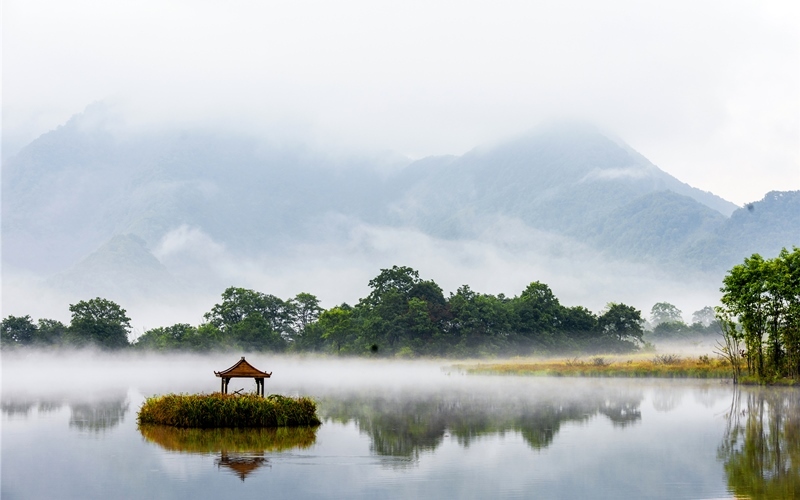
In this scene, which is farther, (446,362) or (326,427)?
(446,362)

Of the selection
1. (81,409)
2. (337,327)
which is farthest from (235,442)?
(337,327)

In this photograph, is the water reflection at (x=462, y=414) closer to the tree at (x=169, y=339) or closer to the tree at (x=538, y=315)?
the tree at (x=538, y=315)

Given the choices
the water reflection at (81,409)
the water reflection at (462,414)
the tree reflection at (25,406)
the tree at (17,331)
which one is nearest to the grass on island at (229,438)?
the water reflection at (462,414)

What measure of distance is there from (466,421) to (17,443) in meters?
13.1

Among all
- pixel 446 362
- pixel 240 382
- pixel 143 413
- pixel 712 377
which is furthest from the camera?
pixel 446 362

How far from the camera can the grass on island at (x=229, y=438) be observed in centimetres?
2256

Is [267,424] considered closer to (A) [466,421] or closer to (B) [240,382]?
(A) [466,421]

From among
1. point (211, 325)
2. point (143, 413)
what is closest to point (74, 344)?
point (211, 325)

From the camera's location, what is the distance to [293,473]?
18547 mm

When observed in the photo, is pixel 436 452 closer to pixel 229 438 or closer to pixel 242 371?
pixel 229 438

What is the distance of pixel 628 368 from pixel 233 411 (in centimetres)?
4203

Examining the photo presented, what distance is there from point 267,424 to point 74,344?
78445 mm

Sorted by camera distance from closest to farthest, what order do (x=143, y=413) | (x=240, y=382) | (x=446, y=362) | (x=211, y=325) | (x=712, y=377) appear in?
(x=143, y=413)
(x=712, y=377)
(x=240, y=382)
(x=446, y=362)
(x=211, y=325)

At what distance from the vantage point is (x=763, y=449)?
21531mm
